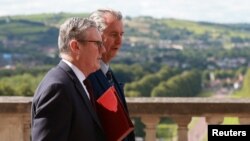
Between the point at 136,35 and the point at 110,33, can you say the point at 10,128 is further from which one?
the point at 136,35

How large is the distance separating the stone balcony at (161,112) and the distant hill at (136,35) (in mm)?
117068

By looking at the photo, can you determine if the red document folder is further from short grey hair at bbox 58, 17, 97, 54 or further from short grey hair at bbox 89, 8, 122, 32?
short grey hair at bbox 89, 8, 122, 32

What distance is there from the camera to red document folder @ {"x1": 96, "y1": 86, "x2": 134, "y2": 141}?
3.55 meters

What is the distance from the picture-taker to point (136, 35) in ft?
579

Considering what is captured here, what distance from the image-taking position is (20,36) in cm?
→ 14525

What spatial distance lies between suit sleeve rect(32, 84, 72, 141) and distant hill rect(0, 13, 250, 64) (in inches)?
4704

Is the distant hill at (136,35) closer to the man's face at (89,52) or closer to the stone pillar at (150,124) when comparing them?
the stone pillar at (150,124)

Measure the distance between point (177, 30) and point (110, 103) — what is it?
613ft

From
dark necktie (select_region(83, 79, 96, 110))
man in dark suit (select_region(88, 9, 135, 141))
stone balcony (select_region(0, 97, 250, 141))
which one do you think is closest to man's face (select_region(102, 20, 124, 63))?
man in dark suit (select_region(88, 9, 135, 141))

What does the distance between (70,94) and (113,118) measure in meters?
0.32

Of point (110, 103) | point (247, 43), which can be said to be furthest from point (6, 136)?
point (247, 43)

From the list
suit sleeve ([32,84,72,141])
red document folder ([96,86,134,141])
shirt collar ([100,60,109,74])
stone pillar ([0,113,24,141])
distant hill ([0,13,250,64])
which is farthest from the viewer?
distant hill ([0,13,250,64])

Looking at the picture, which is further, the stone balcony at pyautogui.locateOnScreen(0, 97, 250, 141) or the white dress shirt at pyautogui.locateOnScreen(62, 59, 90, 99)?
the stone balcony at pyautogui.locateOnScreen(0, 97, 250, 141)

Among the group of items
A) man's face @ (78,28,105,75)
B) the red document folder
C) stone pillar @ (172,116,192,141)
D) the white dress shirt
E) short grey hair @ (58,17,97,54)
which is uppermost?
short grey hair @ (58,17,97,54)
